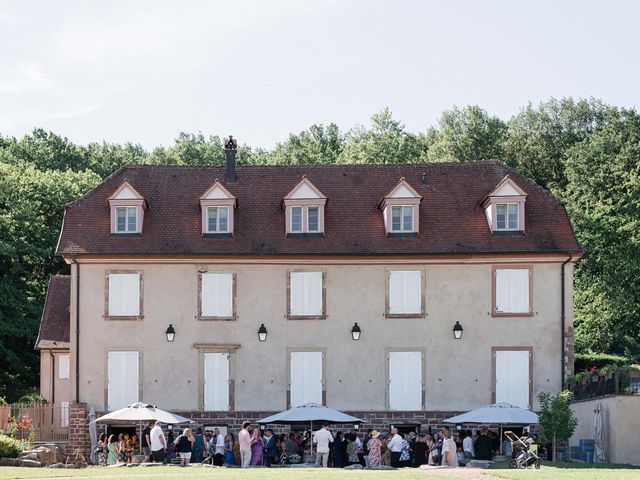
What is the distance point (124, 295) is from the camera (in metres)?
51.9

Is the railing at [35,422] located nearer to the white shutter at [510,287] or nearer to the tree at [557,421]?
the white shutter at [510,287]

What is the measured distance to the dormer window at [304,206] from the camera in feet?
173

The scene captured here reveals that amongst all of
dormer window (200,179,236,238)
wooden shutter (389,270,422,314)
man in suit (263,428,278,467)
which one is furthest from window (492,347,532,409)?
dormer window (200,179,236,238)

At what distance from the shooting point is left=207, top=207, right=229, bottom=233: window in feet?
173

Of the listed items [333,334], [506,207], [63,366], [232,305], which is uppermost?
[506,207]

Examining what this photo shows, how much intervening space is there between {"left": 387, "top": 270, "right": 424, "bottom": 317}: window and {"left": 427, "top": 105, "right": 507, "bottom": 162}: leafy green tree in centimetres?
4048

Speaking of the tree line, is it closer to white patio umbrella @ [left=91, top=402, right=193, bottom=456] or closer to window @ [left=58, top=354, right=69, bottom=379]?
window @ [left=58, top=354, right=69, bottom=379]

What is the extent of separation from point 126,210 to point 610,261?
28.6 metres

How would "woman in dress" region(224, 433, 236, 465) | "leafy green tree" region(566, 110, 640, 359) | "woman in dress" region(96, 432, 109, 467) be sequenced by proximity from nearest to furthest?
"woman in dress" region(224, 433, 236, 465)
"woman in dress" region(96, 432, 109, 467)
"leafy green tree" region(566, 110, 640, 359)

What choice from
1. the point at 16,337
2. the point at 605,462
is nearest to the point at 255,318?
the point at 605,462

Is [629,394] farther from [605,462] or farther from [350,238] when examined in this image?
[350,238]

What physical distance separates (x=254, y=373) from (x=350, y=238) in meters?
5.87

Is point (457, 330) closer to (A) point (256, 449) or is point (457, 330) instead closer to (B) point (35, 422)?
(A) point (256, 449)

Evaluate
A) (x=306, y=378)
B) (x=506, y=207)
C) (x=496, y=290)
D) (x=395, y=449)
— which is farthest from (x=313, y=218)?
(x=395, y=449)
